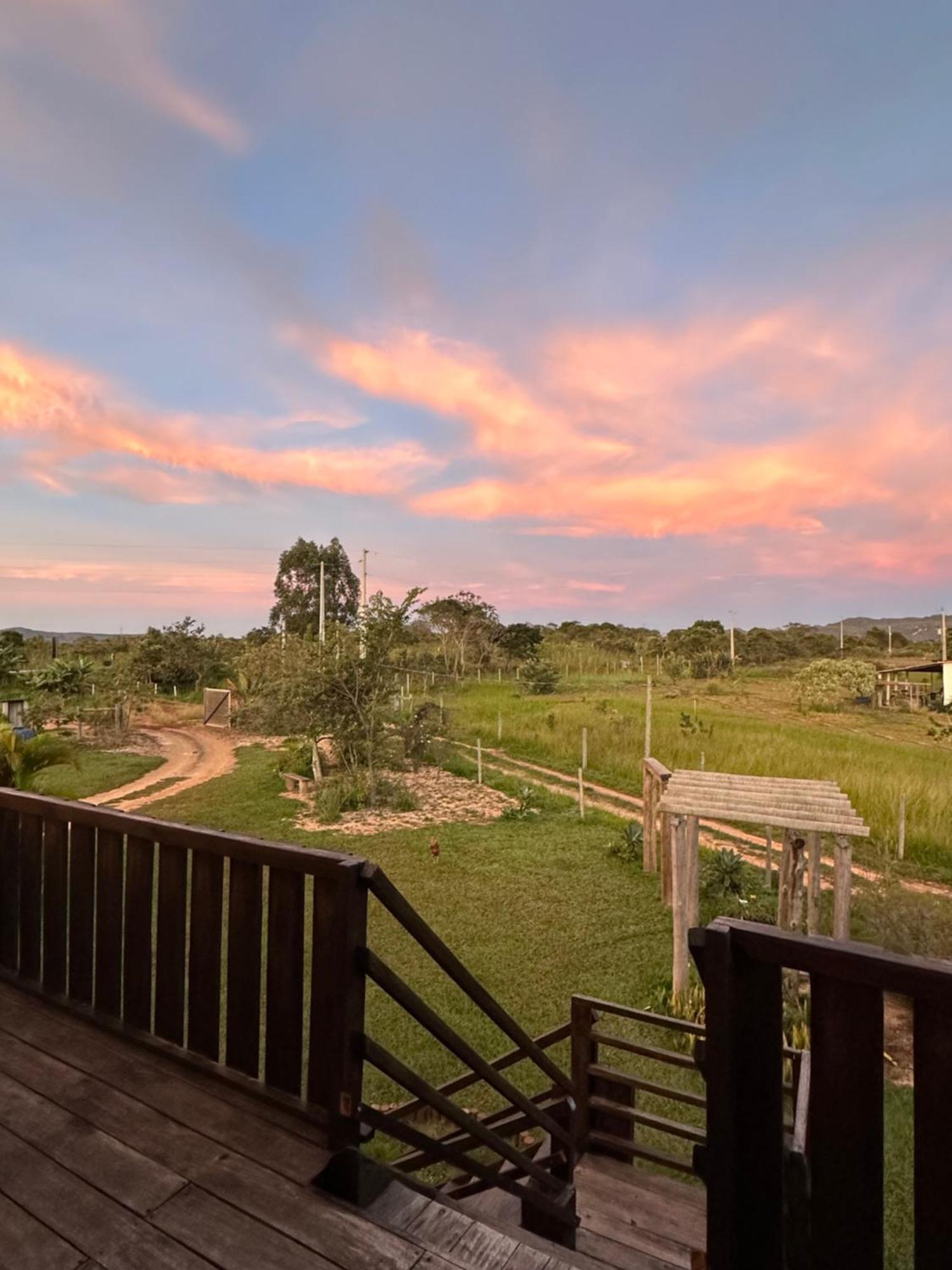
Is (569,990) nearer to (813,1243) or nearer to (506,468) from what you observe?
(813,1243)

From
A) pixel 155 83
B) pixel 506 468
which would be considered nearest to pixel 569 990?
pixel 155 83

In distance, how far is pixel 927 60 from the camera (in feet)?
22.9

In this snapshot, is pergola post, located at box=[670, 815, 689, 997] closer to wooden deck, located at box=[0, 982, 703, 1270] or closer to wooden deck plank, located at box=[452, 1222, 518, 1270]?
wooden deck, located at box=[0, 982, 703, 1270]

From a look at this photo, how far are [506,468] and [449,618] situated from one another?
21071mm

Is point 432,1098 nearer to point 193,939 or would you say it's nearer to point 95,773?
point 193,939

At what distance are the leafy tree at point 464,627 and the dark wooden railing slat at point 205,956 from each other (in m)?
32.0

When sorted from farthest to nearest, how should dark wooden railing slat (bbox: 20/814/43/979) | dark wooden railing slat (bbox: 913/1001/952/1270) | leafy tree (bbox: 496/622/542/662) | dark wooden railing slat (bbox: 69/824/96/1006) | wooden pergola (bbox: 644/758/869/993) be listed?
leafy tree (bbox: 496/622/542/662), wooden pergola (bbox: 644/758/869/993), dark wooden railing slat (bbox: 20/814/43/979), dark wooden railing slat (bbox: 69/824/96/1006), dark wooden railing slat (bbox: 913/1001/952/1270)

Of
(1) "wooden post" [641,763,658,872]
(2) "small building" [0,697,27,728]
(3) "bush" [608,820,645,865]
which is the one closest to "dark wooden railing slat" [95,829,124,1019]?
(1) "wooden post" [641,763,658,872]

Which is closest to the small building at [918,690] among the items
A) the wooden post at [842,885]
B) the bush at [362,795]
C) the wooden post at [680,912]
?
the bush at [362,795]

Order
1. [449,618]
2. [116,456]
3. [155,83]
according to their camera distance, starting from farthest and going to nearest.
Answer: [449,618] → [116,456] → [155,83]

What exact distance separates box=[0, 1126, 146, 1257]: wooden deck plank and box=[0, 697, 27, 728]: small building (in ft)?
55.9

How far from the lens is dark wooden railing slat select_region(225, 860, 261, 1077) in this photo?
1.75 metres

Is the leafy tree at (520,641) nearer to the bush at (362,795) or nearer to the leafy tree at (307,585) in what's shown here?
the leafy tree at (307,585)

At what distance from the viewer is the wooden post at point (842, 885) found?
17.1 feet
